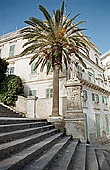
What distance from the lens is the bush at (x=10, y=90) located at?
12466 mm

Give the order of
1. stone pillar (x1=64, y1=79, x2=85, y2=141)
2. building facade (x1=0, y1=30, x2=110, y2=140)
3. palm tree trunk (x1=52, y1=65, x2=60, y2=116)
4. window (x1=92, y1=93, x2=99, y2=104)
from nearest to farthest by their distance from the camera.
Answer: stone pillar (x1=64, y1=79, x2=85, y2=141) < palm tree trunk (x1=52, y1=65, x2=60, y2=116) < building facade (x1=0, y1=30, x2=110, y2=140) < window (x1=92, y1=93, x2=99, y2=104)

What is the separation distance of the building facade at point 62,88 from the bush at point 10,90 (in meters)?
1.93

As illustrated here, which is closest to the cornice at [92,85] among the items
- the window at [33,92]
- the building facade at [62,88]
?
the building facade at [62,88]

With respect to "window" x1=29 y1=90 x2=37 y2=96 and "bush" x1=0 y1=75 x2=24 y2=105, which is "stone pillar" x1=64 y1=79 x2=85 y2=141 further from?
"window" x1=29 y1=90 x2=37 y2=96

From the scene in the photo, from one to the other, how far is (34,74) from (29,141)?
12325 mm

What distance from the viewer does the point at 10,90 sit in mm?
12656

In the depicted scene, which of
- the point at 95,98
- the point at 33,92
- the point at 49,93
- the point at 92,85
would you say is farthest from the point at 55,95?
the point at 95,98

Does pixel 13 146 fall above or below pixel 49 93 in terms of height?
below

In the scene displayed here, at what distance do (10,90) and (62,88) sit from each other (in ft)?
18.0

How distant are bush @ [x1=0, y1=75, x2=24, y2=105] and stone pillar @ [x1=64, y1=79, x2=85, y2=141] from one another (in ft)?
25.6

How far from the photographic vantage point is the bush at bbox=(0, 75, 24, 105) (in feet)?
40.9

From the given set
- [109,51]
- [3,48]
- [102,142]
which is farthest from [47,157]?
[109,51]

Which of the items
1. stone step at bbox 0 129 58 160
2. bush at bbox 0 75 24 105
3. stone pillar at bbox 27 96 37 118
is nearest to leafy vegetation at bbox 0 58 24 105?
bush at bbox 0 75 24 105

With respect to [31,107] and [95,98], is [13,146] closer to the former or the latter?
[31,107]
